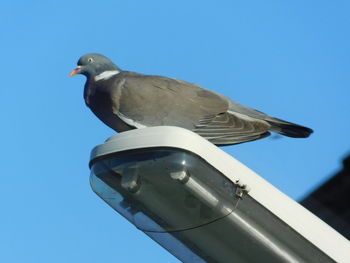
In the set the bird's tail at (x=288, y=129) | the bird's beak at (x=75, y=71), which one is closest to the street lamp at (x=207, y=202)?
the bird's tail at (x=288, y=129)

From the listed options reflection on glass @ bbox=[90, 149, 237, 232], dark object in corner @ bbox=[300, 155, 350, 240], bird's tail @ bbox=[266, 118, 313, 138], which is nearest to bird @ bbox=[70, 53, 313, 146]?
bird's tail @ bbox=[266, 118, 313, 138]

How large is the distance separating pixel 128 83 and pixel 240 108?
1.91 feet

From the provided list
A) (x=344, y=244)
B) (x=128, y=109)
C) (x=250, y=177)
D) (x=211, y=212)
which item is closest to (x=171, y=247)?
(x=211, y=212)

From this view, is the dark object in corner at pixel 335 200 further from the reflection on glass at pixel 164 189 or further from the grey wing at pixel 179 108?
the reflection on glass at pixel 164 189

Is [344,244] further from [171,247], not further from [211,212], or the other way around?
[171,247]

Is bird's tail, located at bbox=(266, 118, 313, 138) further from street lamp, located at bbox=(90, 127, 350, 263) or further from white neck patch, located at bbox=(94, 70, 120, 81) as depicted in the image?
street lamp, located at bbox=(90, 127, 350, 263)

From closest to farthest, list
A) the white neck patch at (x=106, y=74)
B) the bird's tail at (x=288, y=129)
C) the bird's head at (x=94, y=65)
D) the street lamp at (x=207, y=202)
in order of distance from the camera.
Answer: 1. the street lamp at (x=207, y=202)
2. the bird's tail at (x=288, y=129)
3. the white neck patch at (x=106, y=74)
4. the bird's head at (x=94, y=65)

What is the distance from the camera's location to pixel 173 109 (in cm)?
370

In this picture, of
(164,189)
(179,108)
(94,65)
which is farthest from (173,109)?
(164,189)

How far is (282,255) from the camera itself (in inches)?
83.3

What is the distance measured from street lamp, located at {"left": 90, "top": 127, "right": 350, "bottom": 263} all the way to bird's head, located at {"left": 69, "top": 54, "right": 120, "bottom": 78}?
2.06 m

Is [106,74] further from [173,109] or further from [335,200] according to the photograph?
[335,200]

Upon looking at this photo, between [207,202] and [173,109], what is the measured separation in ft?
5.41

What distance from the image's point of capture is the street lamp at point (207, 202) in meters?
2.06
